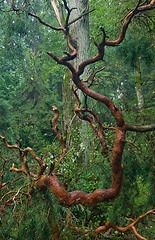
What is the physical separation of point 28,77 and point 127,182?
10.4m

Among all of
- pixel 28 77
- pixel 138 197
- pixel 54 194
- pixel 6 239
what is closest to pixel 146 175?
pixel 138 197

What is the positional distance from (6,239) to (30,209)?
43 centimetres

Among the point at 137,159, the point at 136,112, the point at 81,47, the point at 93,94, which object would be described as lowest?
the point at 137,159

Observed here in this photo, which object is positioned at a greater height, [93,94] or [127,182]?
[93,94]

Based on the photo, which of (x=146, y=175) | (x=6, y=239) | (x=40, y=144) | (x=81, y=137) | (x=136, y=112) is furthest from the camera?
(x=40, y=144)

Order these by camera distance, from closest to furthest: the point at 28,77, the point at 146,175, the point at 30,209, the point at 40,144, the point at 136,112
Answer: the point at 30,209
the point at 146,175
the point at 136,112
the point at 40,144
the point at 28,77

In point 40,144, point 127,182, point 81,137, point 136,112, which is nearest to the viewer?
point 127,182

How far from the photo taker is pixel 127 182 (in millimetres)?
3316

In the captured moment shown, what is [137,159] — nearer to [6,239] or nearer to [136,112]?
[136,112]

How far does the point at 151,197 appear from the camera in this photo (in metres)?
3.03

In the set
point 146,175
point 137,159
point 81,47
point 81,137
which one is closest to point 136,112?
point 137,159

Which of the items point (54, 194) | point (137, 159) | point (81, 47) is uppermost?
point (81, 47)

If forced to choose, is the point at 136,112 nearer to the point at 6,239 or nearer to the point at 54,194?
the point at 54,194

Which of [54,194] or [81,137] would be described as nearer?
[54,194]
